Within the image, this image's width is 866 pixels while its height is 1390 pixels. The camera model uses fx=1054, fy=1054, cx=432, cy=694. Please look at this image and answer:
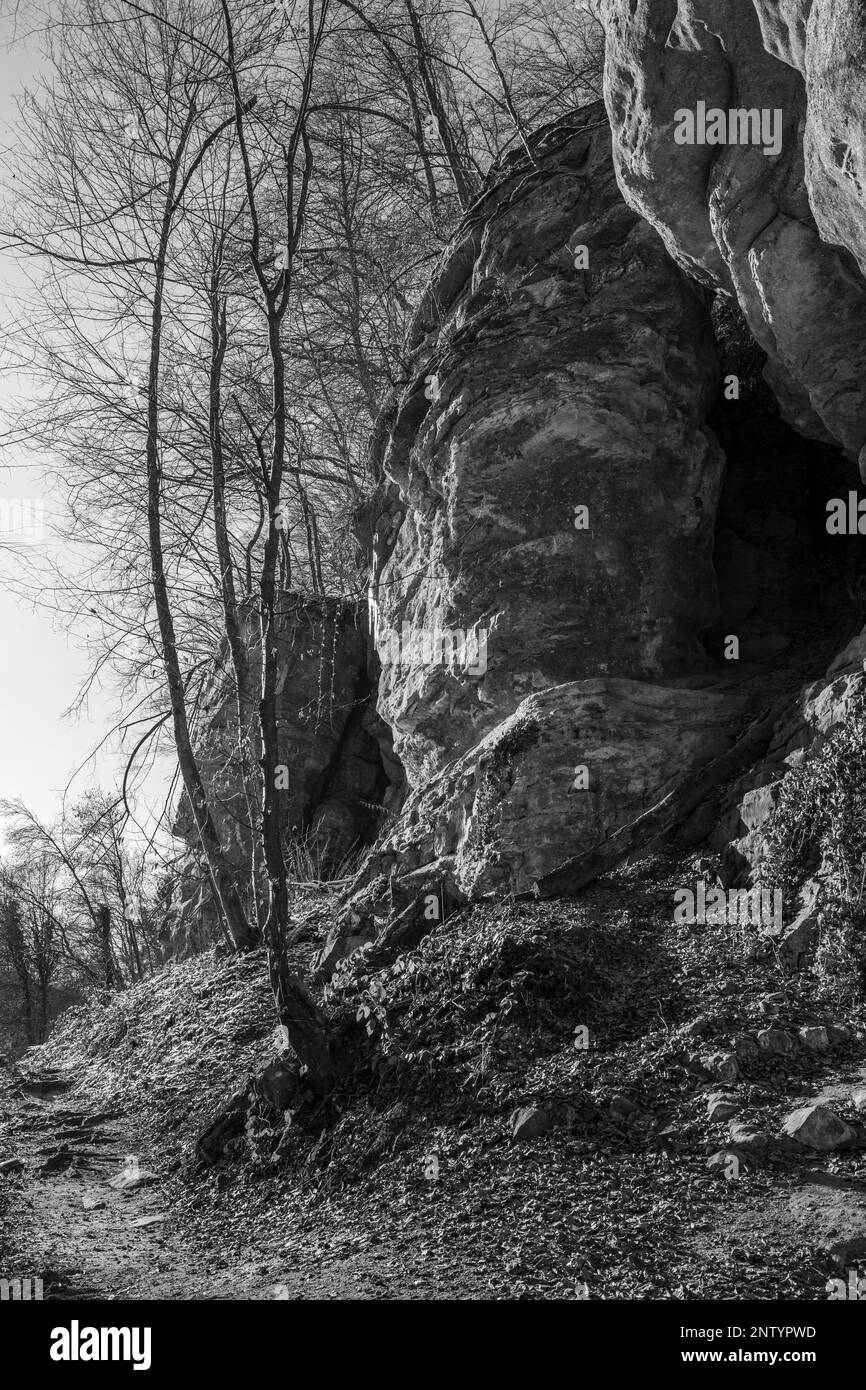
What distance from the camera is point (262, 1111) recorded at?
18.2 feet

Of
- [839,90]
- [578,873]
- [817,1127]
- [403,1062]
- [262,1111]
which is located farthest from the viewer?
[578,873]

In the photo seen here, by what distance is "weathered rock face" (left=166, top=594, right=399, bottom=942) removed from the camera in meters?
12.9

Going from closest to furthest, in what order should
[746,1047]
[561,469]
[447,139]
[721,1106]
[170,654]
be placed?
[721,1106], [746,1047], [561,469], [170,654], [447,139]

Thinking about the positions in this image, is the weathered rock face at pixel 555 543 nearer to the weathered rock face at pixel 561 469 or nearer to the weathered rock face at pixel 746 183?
the weathered rock face at pixel 561 469

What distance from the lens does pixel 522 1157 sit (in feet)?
13.8

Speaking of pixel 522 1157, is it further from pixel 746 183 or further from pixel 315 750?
pixel 315 750

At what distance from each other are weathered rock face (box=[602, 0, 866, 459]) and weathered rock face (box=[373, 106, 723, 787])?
116cm

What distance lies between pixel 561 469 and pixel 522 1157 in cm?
531

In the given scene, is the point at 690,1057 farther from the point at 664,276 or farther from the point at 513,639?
the point at 664,276

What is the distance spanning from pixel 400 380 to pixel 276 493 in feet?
15.9

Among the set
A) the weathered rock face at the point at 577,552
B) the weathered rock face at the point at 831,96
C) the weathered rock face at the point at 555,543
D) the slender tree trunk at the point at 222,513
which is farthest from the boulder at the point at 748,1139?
the slender tree trunk at the point at 222,513

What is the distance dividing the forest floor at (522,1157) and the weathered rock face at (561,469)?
2.34 metres

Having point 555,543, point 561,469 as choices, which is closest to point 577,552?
point 555,543
